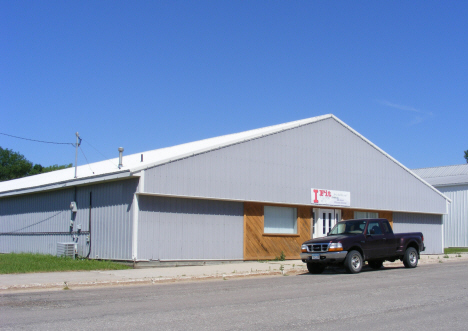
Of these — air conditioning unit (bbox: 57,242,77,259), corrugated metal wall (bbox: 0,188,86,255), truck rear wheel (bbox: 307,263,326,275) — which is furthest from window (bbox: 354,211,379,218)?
air conditioning unit (bbox: 57,242,77,259)

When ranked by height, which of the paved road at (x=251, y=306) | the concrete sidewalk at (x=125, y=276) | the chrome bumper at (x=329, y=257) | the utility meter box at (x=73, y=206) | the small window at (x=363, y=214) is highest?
the utility meter box at (x=73, y=206)

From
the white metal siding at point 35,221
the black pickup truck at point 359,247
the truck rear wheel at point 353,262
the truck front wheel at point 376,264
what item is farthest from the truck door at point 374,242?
the white metal siding at point 35,221

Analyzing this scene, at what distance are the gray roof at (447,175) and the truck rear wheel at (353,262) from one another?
29.6m

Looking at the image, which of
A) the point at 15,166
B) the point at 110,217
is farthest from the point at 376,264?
the point at 15,166

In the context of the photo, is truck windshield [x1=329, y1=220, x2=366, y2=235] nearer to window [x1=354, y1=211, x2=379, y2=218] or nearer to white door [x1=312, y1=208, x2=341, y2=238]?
white door [x1=312, y1=208, x2=341, y2=238]

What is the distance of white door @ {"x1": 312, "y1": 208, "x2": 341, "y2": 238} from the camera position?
2586 centimetres

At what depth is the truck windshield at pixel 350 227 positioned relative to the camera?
1811cm

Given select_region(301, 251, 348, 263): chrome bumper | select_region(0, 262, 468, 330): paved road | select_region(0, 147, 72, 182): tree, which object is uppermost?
select_region(0, 147, 72, 182): tree

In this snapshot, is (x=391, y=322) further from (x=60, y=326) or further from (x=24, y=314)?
(x=24, y=314)

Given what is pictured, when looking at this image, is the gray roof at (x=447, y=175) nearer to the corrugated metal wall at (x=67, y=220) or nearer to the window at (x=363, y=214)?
the window at (x=363, y=214)

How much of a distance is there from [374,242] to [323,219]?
27.5 ft

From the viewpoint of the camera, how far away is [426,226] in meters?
32.2

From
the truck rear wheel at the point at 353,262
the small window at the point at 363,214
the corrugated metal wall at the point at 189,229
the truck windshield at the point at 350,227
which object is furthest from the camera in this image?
the small window at the point at 363,214

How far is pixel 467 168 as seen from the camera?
48031 millimetres
